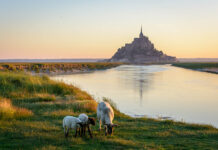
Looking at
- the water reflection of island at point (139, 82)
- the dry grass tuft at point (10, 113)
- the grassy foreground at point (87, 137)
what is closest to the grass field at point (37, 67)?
the water reflection of island at point (139, 82)

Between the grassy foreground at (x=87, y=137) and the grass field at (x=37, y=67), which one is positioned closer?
the grassy foreground at (x=87, y=137)

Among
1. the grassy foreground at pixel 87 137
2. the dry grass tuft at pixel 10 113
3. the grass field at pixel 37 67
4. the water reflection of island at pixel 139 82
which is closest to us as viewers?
the grassy foreground at pixel 87 137

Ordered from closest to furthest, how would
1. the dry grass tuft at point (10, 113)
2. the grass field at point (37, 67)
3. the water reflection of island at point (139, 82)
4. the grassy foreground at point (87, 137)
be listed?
the grassy foreground at point (87, 137) → the dry grass tuft at point (10, 113) → the water reflection of island at point (139, 82) → the grass field at point (37, 67)

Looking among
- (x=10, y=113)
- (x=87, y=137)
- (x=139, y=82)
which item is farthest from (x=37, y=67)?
(x=87, y=137)

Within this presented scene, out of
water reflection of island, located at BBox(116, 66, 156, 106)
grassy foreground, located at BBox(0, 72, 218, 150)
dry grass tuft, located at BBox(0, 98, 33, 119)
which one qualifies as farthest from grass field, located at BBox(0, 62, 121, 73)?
grassy foreground, located at BBox(0, 72, 218, 150)

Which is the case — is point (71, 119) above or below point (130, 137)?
above

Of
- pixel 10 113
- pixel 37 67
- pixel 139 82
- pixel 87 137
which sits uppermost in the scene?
pixel 37 67

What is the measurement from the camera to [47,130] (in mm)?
10734

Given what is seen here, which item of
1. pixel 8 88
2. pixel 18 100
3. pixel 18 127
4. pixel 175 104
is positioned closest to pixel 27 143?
pixel 18 127

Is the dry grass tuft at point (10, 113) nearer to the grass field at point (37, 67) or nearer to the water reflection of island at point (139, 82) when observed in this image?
the water reflection of island at point (139, 82)

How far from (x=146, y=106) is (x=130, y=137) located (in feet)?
45.0

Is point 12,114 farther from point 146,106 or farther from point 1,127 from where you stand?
point 146,106

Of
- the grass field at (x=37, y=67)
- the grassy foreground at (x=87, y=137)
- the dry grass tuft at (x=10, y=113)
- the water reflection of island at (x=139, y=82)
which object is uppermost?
the grass field at (x=37, y=67)

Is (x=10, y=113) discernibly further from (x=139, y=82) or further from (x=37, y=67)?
(x=37, y=67)
